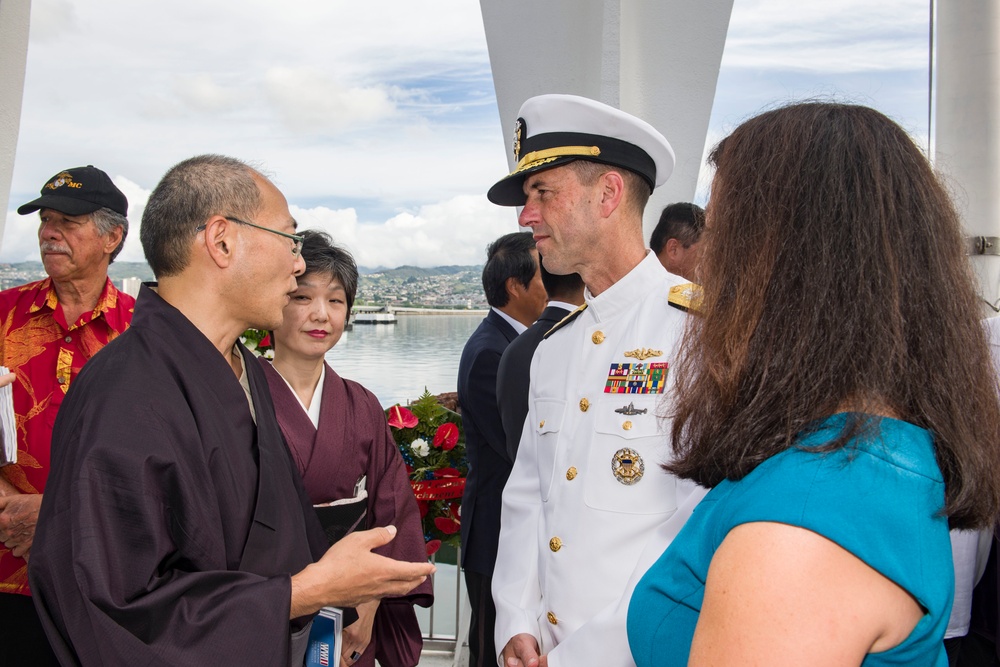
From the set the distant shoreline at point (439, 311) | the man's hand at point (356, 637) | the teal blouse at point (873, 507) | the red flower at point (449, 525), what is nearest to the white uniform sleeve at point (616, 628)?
the teal blouse at point (873, 507)

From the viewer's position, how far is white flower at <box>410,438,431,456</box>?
337 cm

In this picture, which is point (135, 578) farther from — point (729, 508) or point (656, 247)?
point (656, 247)

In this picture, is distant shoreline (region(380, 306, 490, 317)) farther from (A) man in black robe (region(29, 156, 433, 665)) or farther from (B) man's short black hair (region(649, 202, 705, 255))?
(A) man in black robe (region(29, 156, 433, 665))

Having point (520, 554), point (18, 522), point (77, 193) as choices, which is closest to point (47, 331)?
point (77, 193)

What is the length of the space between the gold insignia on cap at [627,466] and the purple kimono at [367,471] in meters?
0.90

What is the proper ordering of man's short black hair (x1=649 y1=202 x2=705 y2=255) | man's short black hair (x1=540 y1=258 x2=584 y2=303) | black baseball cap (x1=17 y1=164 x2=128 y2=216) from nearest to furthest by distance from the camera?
man's short black hair (x1=540 y1=258 x2=584 y2=303) < black baseball cap (x1=17 y1=164 x2=128 y2=216) < man's short black hair (x1=649 y1=202 x2=705 y2=255)

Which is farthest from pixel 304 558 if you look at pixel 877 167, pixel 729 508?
pixel 877 167

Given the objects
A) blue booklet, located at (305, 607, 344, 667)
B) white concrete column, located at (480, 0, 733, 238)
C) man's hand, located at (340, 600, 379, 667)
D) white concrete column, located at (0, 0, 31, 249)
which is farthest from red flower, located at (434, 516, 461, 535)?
white concrete column, located at (0, 0, 31, 249)

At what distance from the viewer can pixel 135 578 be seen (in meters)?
1.36

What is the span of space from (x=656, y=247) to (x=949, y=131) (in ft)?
9.74

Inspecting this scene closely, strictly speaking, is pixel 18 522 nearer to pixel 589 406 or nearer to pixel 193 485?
pixel 193 485

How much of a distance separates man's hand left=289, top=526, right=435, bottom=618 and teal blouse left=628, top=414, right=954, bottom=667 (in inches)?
32.0

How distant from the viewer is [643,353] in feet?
5.77

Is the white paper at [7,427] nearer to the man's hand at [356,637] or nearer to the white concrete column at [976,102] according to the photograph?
the man's hand at [356,637]
